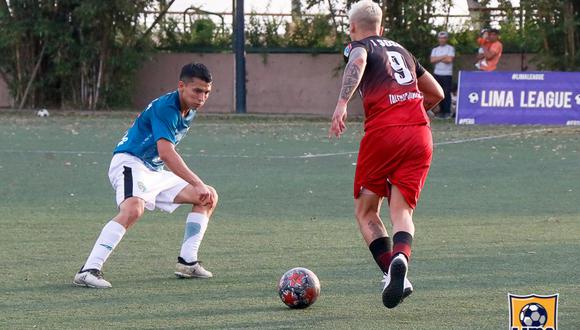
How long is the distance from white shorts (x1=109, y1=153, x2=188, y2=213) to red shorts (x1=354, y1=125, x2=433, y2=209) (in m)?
1.62

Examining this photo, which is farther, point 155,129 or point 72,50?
point 72,50

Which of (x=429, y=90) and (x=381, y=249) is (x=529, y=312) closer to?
(x=381, y=249)

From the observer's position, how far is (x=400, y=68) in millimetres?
6961

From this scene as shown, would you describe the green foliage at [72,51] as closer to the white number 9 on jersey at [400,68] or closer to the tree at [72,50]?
the tree at [72,50]

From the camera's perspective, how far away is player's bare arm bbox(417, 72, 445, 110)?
7262 millimetres

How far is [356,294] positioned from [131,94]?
22918 millimetres

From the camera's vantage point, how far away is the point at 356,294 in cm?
720

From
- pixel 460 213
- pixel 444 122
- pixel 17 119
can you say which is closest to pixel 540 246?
pixel 460 213

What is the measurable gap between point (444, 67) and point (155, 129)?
61.0 feet

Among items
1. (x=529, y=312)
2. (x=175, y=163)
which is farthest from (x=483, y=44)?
(x=529, y=312)

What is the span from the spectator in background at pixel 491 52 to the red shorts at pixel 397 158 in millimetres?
18739

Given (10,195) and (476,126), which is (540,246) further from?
(476,126)

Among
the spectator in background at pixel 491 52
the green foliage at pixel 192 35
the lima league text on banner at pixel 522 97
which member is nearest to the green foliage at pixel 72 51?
the green foliage at pixel 192 35

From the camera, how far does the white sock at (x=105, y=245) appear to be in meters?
7.58
